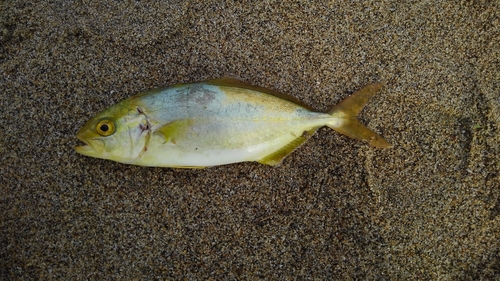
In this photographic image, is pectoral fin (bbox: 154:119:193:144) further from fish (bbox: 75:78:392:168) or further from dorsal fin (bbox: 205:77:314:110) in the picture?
dorsal fin (bbox: 205:77:314:110)

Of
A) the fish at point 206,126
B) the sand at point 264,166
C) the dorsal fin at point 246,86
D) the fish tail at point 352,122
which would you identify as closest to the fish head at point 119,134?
the fish at point 206,126

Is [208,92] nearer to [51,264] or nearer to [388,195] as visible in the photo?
[388,195]

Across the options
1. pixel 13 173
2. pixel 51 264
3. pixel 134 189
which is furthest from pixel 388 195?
pixel 13 173

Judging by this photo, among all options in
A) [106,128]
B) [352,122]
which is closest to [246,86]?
[352,122]

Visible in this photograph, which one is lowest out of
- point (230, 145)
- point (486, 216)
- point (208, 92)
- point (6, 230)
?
point (6, 230)

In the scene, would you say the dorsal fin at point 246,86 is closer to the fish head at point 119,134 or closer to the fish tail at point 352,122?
the fish tail at point 352,122

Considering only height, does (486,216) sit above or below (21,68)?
below

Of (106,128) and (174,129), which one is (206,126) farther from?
(106,128)
